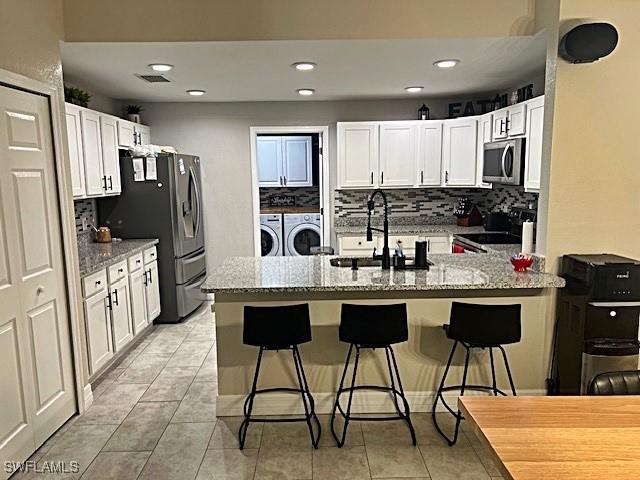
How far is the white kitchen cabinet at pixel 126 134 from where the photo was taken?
450cm

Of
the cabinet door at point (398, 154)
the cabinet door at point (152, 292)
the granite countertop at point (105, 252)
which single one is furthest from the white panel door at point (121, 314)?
the cabinet door at point (398, 154)

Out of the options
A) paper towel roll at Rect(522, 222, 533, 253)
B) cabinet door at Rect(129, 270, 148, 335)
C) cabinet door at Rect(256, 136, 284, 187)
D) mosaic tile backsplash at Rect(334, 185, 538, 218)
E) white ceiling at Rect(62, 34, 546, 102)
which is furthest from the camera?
cabinet door at Rect(256, 136, 284, 187)

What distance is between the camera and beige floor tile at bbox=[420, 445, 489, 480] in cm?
235

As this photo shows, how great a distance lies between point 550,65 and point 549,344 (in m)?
1.70

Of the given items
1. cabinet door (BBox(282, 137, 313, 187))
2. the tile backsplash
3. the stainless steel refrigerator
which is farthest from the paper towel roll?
cabinet door (BBox(282, 137, 313, 187))

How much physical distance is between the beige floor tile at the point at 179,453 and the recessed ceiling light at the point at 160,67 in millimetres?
2491

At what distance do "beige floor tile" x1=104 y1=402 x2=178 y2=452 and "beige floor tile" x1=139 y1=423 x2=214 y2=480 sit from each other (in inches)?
2.6

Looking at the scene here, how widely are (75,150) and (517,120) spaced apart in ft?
11.7

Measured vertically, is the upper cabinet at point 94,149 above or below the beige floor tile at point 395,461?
above

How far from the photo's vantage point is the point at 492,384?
298cm

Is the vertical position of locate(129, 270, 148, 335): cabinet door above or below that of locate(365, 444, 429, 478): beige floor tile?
above

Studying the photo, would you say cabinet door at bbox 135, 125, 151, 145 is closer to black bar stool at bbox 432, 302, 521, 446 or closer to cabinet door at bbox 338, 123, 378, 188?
cabinet door at bbox 338, 123, 378, 188

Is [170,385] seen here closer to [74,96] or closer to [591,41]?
[74,96]

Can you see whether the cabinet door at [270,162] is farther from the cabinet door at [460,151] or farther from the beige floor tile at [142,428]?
the beige floor tile at [142,428]
